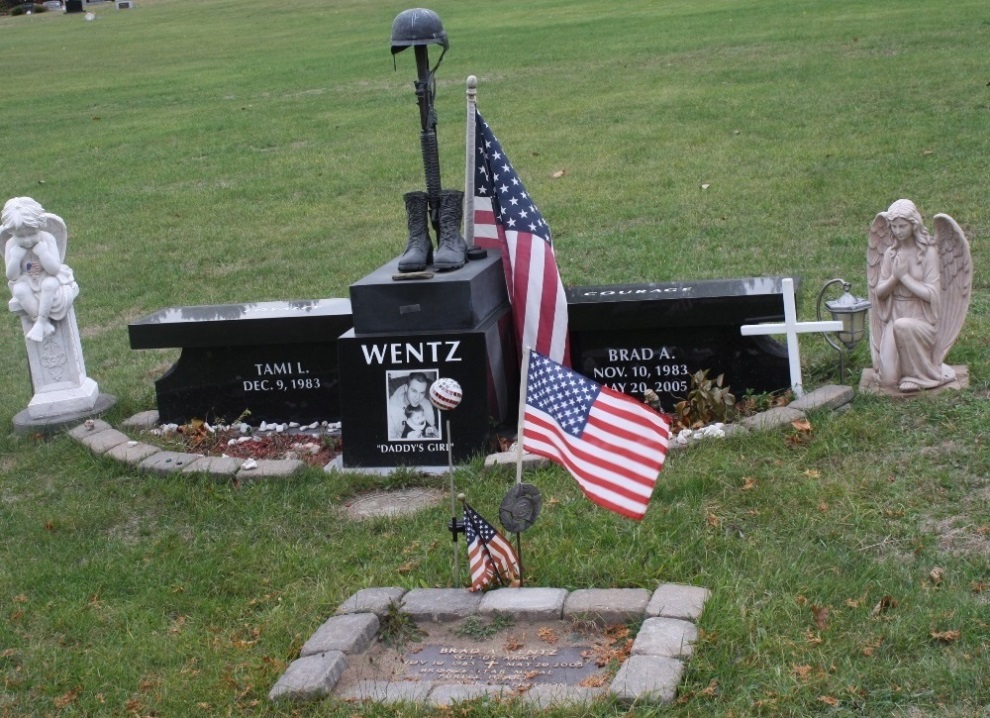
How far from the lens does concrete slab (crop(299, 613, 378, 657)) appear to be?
5.10 metres

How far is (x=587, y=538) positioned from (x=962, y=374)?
2.81m

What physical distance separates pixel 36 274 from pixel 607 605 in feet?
17.0

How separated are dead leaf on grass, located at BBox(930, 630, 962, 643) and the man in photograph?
3.31 metres

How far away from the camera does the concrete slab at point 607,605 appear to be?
5121mm

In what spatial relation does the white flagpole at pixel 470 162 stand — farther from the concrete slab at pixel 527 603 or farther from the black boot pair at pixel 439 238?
the concrete slab at pixel 527 603

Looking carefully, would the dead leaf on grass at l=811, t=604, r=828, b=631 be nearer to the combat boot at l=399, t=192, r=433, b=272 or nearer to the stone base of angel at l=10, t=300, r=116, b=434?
the combat boot at l=399, t=192, r=433, b=272

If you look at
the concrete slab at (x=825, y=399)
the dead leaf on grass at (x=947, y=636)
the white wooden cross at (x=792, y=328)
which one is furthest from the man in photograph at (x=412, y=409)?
the dead leaf on grass at (x=947, y=636)

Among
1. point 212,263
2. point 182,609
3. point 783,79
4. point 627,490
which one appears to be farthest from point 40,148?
point 627,490

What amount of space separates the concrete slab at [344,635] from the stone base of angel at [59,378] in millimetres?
4044

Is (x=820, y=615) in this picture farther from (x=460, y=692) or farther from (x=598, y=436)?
(x=460, y=692)

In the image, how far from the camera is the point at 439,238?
793cm

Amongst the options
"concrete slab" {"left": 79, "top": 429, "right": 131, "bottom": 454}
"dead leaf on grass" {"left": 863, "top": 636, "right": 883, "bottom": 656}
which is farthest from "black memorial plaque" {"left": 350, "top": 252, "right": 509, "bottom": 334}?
"dead leaf on grass" {"left": 863, "top": 636, "right": 883, "bottom": 656}

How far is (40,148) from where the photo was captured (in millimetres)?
20141

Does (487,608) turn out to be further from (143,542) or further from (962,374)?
(962,374)
